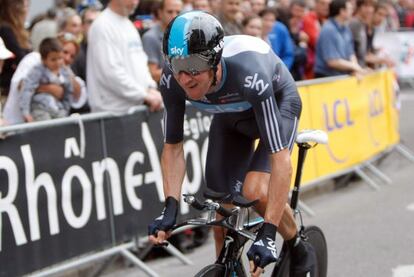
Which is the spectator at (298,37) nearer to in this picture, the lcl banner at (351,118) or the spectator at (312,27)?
the spectator at (312,27)

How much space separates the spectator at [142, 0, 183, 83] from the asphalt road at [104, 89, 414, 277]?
177cm

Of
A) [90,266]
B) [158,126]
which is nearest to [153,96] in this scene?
[158,126]

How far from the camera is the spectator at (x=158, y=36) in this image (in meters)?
8.75

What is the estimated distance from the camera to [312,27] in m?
12.9

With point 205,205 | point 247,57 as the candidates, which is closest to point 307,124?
point 247,57

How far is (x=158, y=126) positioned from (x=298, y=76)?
4593 millimetres

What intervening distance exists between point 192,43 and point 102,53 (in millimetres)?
3648

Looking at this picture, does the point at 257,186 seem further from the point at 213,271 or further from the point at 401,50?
the point at 401,50

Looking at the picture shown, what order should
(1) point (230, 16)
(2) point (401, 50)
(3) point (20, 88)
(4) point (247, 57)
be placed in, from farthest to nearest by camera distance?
(2) point (401, 50) → (1) point (230, 16) → (3) point (20, 88) → (4) point (247, 57)

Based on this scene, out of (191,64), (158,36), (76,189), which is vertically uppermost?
(191,64)

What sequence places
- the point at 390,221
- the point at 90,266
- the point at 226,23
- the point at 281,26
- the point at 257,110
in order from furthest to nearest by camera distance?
the point at 281,26
the point at 226,23
the point at 390,221
the point at 90,266
the point at 257,110

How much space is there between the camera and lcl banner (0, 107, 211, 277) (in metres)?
6.39

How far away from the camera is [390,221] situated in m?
9.02

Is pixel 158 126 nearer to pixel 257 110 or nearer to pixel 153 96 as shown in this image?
pixel 153 96
